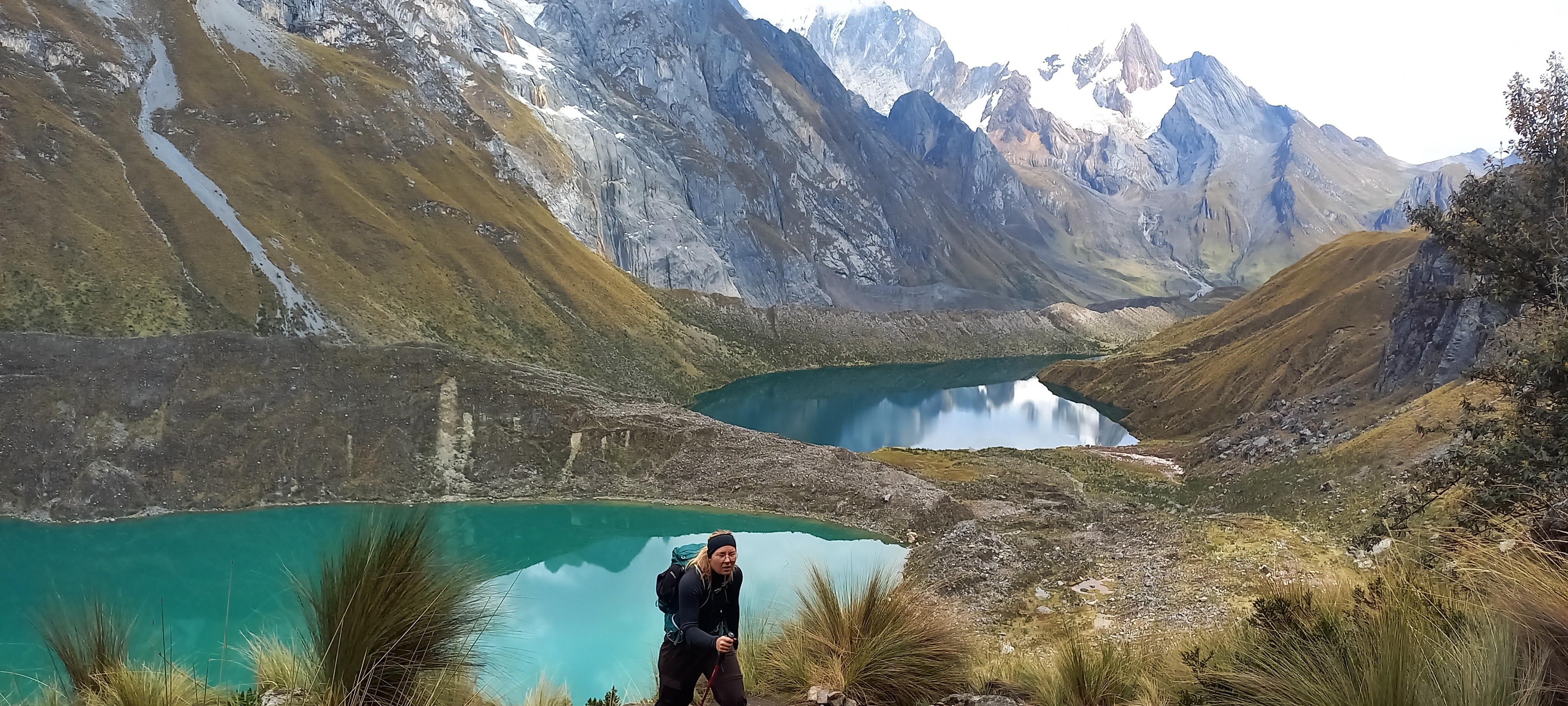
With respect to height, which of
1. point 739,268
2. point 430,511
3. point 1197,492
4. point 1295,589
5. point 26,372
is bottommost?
point 1197,492

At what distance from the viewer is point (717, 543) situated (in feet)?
19.9

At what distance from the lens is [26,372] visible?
3719 cm

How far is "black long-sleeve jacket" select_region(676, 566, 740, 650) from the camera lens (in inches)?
237

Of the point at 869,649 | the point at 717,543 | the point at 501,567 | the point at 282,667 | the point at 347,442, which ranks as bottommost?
the point at 501,567

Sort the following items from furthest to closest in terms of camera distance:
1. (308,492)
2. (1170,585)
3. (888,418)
→ (888,418)
(308,492)
(1170,585)

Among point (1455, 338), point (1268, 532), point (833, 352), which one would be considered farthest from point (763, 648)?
point (833, 352)

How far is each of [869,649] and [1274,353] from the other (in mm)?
64674

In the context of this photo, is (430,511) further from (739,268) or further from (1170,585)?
(739,268)

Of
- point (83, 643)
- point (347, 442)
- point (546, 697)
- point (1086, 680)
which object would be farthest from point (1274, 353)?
point (83, 643)

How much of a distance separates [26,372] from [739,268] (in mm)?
108494

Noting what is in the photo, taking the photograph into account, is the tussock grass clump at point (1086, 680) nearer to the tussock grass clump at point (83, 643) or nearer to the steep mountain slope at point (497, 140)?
the tussock grass clump at point (83, 643)

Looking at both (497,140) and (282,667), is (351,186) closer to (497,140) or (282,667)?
(497,140)

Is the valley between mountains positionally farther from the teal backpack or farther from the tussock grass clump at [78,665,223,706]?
the teal backpack

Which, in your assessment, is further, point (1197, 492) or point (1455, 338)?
point (1197, 492)
